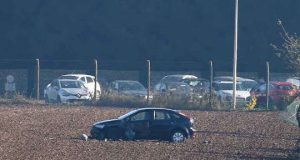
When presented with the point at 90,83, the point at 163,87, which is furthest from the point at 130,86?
the point at 90,83

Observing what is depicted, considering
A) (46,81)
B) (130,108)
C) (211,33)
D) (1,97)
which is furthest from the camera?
(211,33)

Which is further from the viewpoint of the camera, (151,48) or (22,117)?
(151,48)

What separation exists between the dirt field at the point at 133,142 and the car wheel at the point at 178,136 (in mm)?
313

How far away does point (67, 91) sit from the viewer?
49750mm

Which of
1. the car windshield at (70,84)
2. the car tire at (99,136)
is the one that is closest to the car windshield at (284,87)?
the car windshield at (70,84)

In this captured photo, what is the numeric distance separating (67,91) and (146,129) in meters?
20.0

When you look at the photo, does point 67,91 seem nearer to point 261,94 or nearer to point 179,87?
point 179,87

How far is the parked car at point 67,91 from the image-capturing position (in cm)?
4978

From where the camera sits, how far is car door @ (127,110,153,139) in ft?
98.8

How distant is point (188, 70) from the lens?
62.2 metres

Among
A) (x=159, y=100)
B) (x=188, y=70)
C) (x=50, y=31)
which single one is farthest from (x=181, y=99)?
(x=50, y=31)

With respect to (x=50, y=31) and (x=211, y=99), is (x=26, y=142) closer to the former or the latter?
(x=211, y=99)

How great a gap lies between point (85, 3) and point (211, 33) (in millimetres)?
8421

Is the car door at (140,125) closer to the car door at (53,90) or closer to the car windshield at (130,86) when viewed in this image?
the car door at (53,90)
